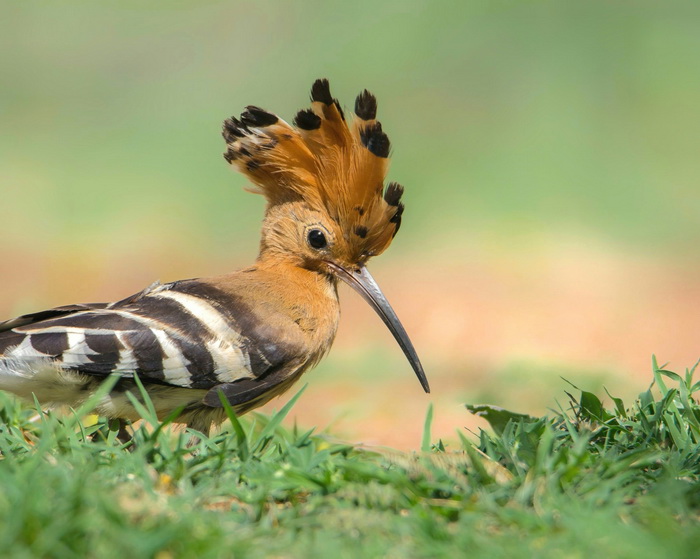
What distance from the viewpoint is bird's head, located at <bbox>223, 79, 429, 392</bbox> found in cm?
345

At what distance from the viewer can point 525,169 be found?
9562mm

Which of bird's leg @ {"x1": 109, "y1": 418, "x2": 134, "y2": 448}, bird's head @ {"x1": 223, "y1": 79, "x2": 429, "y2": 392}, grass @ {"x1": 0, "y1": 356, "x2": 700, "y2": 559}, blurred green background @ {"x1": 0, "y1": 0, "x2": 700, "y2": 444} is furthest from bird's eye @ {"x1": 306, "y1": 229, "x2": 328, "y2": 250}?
blurred green background @ {"x1": 0, "y1": 0, "x2": 700, "y2": 444}

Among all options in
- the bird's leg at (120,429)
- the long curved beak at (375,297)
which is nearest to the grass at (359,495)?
the bird's leg at (120,429)

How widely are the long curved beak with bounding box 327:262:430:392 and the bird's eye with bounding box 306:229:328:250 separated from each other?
0.26 ft

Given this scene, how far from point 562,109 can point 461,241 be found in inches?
109

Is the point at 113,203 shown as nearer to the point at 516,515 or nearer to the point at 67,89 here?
the point at 67,89

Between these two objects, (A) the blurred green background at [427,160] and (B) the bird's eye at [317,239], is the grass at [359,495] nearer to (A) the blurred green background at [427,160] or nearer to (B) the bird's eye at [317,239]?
(B) the bird's eye at [317,239]

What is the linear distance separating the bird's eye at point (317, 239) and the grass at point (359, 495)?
117cm

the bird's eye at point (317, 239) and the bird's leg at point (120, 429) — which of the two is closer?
the bird's leg at point (120, 429)

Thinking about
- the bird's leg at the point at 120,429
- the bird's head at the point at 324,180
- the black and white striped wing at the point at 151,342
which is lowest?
the bird's leg at the point at 120,429

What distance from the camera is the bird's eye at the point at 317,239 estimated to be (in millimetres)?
3549

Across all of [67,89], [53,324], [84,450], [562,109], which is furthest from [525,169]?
[84,450]

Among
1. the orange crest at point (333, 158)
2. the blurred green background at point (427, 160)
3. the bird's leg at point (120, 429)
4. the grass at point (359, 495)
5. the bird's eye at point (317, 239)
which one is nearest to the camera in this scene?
the grass at point (359, 495)

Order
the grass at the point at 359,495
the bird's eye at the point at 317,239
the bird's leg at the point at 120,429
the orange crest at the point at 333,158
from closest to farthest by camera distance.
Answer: the grass at the point at 359,495
the bird's leg at the point at 120,429
the orange crest at the point at 333,158
the bird's eye at the point at 317,239
